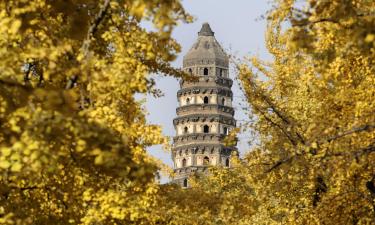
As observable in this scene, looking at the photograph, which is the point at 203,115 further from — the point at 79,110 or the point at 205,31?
the point at 79,110

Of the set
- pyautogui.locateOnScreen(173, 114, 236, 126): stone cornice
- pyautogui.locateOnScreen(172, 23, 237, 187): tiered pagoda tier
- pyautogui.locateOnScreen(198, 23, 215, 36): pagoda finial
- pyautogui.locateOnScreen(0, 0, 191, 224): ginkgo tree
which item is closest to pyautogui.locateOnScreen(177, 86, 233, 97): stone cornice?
pyautogui.locateOnScreen(172, 23, 237, 187): tiered pagoda tier

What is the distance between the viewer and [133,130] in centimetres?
1250

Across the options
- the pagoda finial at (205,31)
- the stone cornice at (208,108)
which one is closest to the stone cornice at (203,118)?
the stone cornice at (208,108)

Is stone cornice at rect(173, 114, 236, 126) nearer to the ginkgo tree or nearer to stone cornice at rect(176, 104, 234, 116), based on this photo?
stone cornice at rect(176, 104, 234, 116)

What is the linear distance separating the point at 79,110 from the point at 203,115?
2777 inches

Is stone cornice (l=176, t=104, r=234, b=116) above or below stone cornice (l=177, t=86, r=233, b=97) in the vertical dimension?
below

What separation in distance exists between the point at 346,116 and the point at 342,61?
1286mm

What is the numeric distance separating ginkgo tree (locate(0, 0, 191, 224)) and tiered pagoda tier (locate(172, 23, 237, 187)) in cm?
6441

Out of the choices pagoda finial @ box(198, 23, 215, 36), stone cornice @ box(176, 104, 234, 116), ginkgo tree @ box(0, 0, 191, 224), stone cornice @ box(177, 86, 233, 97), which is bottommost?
ginkgo tree @ box(0, 0, 191, 224)

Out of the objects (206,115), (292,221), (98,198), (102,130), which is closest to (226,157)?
(206,115)

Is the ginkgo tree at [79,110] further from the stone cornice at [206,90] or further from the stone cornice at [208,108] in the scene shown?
Result: the stone cornice at [206,90]

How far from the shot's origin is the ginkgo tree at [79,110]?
7.04 m

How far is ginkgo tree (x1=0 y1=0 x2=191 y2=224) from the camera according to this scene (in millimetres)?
7039

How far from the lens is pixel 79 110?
445 inches
